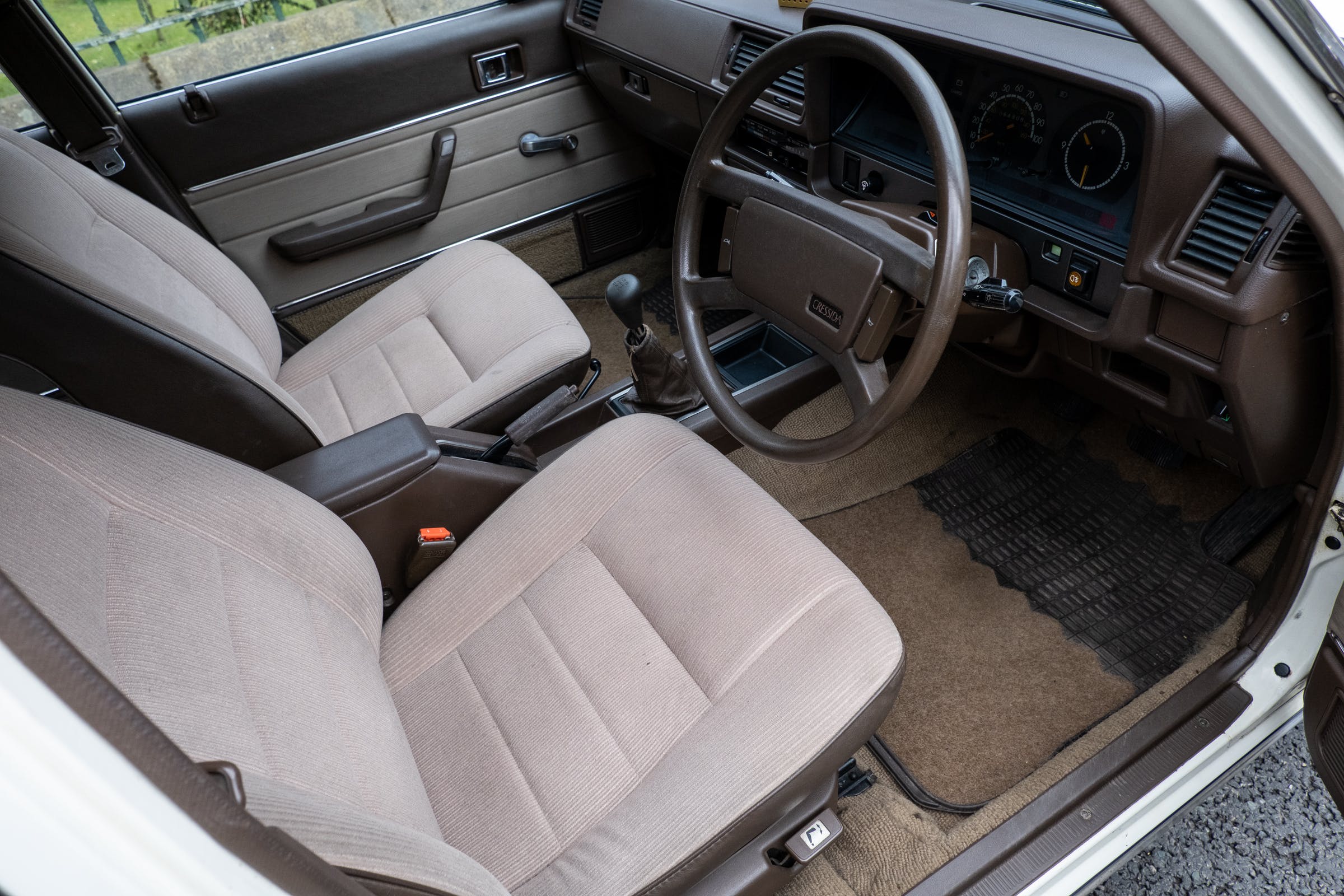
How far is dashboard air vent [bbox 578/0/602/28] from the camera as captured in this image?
222 cm

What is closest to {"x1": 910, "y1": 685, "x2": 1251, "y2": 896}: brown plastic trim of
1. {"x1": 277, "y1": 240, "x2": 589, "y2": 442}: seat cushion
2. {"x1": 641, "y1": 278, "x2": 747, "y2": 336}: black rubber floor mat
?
{"x1": 277, "y1": 240, "x2": 589, "y2": 442}: seat cushion

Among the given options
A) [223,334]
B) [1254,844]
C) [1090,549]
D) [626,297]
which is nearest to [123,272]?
[223,334]

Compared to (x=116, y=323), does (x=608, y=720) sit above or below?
below

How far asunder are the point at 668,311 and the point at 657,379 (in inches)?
39.8

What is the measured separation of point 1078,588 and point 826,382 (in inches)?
24.5

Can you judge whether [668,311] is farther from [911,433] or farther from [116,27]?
[116,27]

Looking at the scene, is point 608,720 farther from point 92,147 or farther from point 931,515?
point 92,147

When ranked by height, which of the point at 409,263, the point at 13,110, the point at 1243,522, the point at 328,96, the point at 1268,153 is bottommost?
the point at 1243,522

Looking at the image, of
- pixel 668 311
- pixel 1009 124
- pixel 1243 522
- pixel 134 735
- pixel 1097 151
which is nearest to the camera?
pixel 134 735

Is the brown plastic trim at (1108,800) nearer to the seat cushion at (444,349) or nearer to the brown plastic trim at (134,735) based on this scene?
the brown plastic trim at (134,735)

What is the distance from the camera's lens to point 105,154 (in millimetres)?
1844

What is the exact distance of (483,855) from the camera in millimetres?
922

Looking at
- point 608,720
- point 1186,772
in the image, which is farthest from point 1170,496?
point 608,720

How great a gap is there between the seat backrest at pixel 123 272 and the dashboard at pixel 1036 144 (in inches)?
43.9
